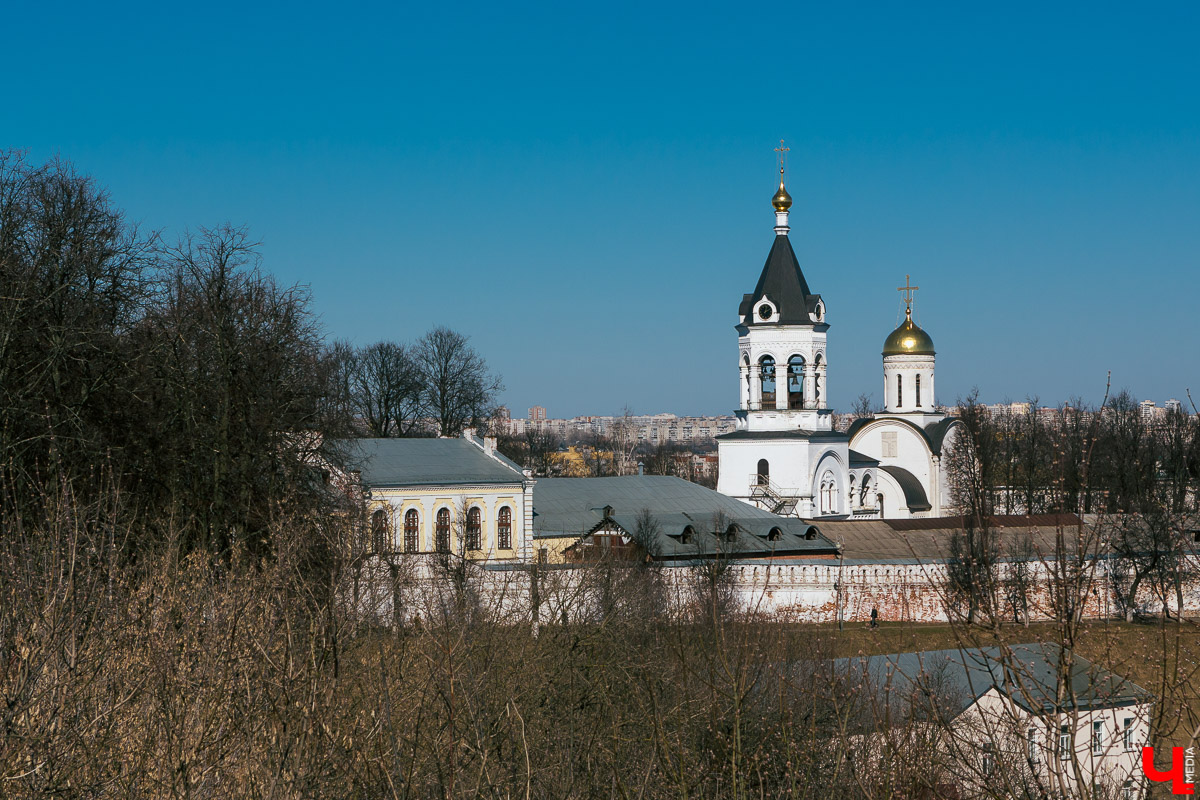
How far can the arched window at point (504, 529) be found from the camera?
3562cm

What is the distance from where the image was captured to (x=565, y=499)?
129 ft

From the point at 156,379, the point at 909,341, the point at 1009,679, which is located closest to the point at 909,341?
the point at 909,341

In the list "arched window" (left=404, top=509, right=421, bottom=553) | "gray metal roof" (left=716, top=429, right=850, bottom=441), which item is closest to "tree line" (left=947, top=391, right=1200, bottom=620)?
"gray metal roof" (left=716, top=429, right=850, bottom=441)

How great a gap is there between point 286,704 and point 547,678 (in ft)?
22.9

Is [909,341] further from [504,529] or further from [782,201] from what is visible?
[504,529]

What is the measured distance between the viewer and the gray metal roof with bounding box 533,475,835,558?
32.4 meters

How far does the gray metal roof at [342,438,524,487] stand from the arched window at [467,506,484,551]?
2.78 feet

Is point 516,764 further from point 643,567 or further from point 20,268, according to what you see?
point 643,567

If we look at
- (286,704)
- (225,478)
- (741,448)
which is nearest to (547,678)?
(286,704)

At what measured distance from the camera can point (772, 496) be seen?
43.3m

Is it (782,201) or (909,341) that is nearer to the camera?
(782,201)

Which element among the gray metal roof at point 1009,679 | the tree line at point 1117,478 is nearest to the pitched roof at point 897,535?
the tree line at point 1117,478

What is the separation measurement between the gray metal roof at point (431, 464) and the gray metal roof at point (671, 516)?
224 centimetres

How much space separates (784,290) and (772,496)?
22.9 ft
